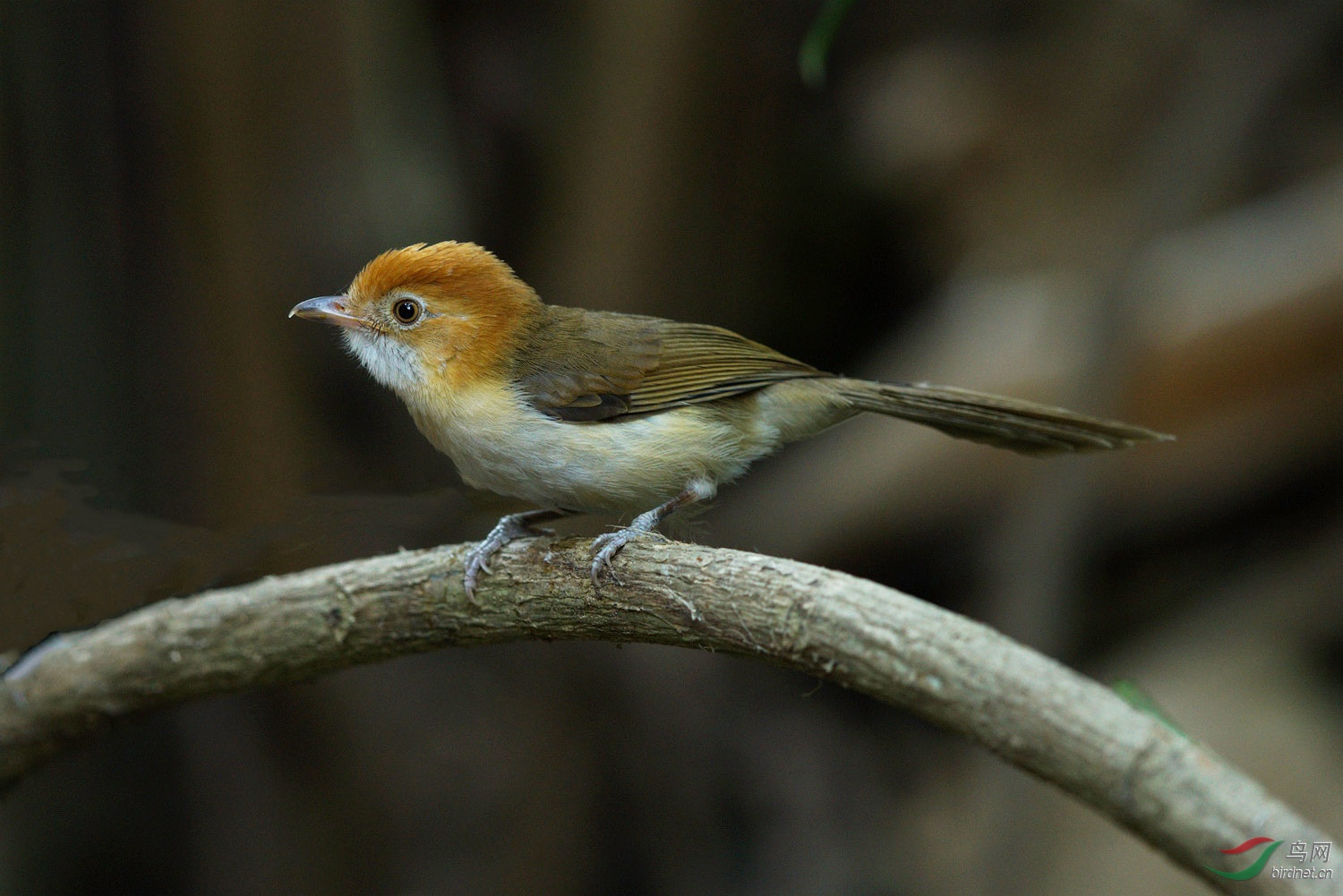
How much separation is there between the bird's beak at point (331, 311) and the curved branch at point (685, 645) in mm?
672

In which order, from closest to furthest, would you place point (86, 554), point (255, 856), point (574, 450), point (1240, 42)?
point (86, 554) < point (574, 450) < point (255, 856) < point (1240, 42)

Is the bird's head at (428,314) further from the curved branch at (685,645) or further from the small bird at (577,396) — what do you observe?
the curved branch at (685,645)

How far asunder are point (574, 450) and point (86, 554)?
1.29 metres

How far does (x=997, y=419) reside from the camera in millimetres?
2861

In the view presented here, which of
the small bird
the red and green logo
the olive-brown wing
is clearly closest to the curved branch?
the red and green logo

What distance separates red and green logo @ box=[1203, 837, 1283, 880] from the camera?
1529 millimetres

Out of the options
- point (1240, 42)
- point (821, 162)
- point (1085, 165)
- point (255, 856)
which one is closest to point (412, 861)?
point (255, 856)

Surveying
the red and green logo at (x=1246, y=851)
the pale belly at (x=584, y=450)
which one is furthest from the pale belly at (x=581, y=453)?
the red and green logo at (x=1246, y=851)

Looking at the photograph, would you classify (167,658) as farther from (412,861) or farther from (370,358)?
(412,861)

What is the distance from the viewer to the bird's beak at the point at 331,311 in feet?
9.24

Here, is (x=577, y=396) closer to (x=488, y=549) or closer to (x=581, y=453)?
(x=581, y=453)

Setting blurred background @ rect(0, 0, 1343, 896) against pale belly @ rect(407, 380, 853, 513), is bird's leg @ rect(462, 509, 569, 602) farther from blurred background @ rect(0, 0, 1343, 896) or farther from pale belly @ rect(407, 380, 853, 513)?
blurred background @ rect(0, 0, 1343, 896)

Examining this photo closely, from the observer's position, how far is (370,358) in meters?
3.02

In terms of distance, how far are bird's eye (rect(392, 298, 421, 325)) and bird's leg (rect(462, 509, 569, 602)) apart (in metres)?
0.65
